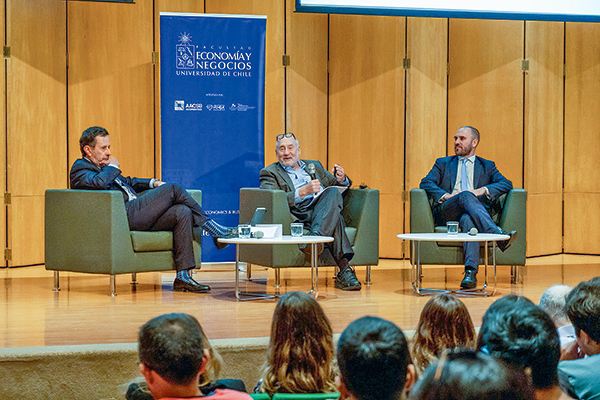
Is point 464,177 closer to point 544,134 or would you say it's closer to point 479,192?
point 479,192

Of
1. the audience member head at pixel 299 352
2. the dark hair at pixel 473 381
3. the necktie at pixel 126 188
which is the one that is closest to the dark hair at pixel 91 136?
the necktie at pixel 126 188

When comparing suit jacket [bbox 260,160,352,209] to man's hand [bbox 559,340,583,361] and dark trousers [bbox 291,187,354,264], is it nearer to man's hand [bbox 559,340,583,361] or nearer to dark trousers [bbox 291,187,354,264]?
dark trousers [bbox 291,187,354,264]

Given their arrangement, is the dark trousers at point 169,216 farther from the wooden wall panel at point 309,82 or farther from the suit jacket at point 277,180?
the wooden wall panel at point 309,82

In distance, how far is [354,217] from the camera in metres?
5.18

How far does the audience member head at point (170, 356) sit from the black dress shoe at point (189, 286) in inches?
127

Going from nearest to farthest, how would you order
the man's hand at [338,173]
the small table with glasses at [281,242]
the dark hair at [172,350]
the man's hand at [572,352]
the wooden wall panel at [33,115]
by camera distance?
the dark hair at [172,350], the man's hand at [572,352], the small table with glasses at [281,242], the man's hand at [338,173], the wooden wall panel at [33,115]

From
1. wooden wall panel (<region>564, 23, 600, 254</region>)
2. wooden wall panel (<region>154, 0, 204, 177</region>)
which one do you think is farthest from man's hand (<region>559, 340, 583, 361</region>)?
wooden wall panel (<region>564, 23, 600, 254</region>)

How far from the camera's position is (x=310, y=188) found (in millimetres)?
5012

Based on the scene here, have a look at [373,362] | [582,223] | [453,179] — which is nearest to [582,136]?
[582,223]

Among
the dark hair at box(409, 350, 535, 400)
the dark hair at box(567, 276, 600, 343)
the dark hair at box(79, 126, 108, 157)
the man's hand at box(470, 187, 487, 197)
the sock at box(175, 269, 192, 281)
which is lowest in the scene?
the sock at box(175, 269, 192, 281)

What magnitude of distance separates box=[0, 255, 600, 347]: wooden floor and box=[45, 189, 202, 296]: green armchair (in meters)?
0.20

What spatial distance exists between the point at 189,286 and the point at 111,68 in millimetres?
2593

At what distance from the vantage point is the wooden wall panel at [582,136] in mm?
7137

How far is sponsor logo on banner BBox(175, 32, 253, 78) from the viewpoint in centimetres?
568
